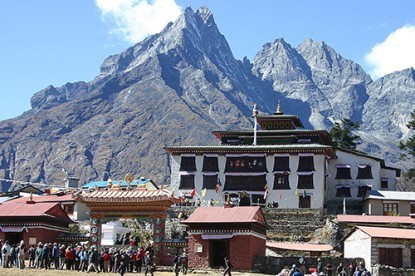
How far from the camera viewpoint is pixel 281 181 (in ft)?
243

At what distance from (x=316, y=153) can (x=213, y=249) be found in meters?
30.2

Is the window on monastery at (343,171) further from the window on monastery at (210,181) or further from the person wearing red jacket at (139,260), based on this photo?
the person wearing red jacket at (139,260)

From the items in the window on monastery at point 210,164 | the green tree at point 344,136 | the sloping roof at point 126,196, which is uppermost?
the green tree at point 344,136

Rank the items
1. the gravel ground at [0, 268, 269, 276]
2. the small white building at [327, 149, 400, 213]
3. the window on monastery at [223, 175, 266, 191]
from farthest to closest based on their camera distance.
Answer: the small white building at [327, 149, 400, 213]
the window on monastery at [223, 175, 266, 191]
the gravel ground at [0, 268, 269, 276]

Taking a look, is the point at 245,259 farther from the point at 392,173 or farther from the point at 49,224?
the point at 392,173

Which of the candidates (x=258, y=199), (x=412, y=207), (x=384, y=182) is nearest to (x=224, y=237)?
(x=258, y=199)

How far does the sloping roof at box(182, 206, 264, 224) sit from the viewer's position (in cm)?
4425

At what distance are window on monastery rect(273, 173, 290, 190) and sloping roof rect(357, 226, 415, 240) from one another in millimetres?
26014

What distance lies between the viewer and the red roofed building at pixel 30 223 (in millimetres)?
46750

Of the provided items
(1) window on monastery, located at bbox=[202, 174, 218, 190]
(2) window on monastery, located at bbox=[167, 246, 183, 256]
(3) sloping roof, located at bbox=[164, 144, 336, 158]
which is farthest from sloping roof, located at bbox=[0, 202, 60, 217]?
(1) window on monastery, located at bbox=[202, 174, 218, 190]

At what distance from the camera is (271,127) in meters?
86.1

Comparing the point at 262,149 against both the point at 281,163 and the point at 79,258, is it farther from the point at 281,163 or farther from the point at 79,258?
the point at 79,258

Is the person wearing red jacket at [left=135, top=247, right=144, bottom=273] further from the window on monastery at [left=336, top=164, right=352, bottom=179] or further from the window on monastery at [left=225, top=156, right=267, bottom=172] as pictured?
the window on monastery at [left=336, top=164, right=352, bottom=179]

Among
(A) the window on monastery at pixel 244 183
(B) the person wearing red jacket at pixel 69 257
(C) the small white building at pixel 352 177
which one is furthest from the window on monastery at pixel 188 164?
(B) the person wearing red jacket at pixel 69 257
